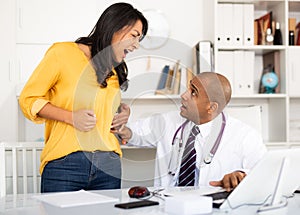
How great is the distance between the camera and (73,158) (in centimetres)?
185

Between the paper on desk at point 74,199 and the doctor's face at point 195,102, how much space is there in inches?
24.5

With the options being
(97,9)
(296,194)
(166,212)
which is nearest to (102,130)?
(166,212)

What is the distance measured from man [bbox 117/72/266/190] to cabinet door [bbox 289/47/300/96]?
1.16 m

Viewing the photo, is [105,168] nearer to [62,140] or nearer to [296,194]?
[62,140]

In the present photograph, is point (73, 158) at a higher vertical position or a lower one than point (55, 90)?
lower

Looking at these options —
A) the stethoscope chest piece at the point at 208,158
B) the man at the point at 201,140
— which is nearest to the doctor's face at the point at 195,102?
the man at the point at 201,140

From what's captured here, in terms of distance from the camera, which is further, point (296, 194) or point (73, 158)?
point (73, 158)

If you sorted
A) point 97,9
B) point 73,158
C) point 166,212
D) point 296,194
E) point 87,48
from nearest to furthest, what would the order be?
point 166,212, point 296,194, point 73,158, point 87,48, point 97,9

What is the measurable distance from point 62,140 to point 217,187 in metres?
0.62

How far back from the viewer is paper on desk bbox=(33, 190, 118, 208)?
4.69ft

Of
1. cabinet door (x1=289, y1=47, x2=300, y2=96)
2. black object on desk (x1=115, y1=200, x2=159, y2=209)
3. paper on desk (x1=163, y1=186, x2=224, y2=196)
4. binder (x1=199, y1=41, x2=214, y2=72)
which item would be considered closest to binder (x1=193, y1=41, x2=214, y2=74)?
binder (x1=199, y1=41, x2=214, y2=72)

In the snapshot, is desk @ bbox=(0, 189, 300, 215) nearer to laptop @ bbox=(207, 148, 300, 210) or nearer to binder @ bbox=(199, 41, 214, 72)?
laptop @ bbox=(207, 148, 300, 210)

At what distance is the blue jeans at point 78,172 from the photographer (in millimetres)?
1852

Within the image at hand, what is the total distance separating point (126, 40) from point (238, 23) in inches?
58.1
